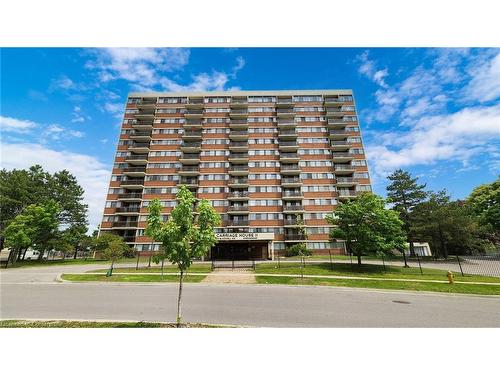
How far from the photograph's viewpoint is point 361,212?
2536 centimetres

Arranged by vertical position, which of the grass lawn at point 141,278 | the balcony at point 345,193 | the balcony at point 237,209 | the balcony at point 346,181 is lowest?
the grass lawn at point 141,278

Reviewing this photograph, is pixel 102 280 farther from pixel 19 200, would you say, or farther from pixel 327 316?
pixel 19 200

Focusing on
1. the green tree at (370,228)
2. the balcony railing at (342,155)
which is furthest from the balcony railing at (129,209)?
the balcony railing at (342,155)

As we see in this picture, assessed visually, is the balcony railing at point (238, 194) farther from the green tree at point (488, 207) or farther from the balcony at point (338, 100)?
the green tree at point (488, 207)

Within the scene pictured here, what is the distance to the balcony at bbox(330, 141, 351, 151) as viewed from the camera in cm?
5253

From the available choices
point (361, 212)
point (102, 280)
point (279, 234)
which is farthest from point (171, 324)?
point (279, 234)

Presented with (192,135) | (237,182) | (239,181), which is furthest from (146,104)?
(239,181)

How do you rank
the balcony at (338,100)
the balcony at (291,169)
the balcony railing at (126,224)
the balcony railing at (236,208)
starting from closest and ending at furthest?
the balcony railing at (126,224) < the balcony railing at (236,208) < the balcony at (291,169) < the balcony at (338,100)

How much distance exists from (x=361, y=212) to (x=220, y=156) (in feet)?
114

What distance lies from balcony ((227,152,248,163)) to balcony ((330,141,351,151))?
751 inches

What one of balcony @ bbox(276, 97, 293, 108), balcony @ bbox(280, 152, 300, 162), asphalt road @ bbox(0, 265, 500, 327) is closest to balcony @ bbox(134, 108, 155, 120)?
balcony @ bbox(276, 97, 293, 108)

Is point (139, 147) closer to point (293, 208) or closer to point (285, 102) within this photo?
point (285, 102)

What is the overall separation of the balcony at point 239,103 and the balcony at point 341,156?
23918mm

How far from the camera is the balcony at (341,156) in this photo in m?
51.5
